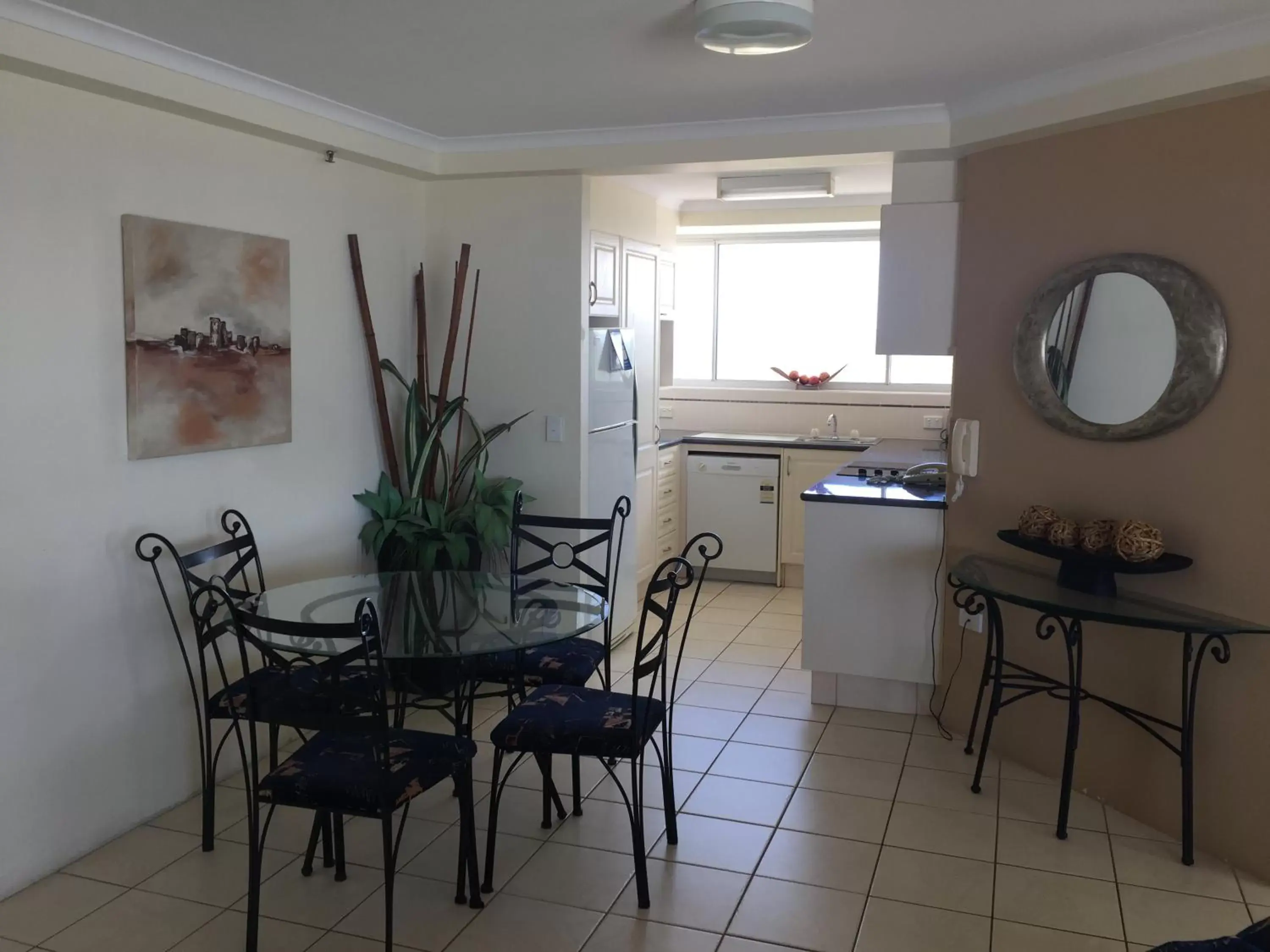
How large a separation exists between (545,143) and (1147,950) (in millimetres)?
3384

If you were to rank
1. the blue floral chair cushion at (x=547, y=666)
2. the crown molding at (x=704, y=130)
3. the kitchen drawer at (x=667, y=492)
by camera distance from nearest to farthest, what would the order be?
the blue floral chair cushion at (x=547, y=666) → the crown molding at (x=704, y=130) → the kitchen drawer at (x=667, y=492)

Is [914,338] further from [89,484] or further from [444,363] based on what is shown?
[89,484]

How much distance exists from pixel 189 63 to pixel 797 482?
404 cm

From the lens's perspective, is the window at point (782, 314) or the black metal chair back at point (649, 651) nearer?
the black metal chair back at point (649, 651)

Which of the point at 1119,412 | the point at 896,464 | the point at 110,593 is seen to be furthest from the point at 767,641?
the point at 110,593

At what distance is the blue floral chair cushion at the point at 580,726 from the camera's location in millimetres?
2711

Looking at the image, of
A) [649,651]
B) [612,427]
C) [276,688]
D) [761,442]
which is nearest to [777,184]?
[612,427]

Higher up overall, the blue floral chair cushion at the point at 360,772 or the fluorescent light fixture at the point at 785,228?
the fluorescent light fixture at the point at 785,228

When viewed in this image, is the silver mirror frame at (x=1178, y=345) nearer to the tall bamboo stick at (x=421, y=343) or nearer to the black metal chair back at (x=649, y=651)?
the black metal chair back at (x=649, y=651)

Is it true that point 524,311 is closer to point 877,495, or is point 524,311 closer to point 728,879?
point 877,495

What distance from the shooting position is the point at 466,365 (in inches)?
169

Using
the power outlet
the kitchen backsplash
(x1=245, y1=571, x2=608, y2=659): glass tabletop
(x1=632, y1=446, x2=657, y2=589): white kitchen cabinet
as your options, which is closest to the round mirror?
the power outlet

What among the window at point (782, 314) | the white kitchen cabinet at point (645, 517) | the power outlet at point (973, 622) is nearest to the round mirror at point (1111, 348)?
the power outlet at point (973, 622)

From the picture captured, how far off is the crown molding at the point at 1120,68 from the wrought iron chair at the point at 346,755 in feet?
8.35
